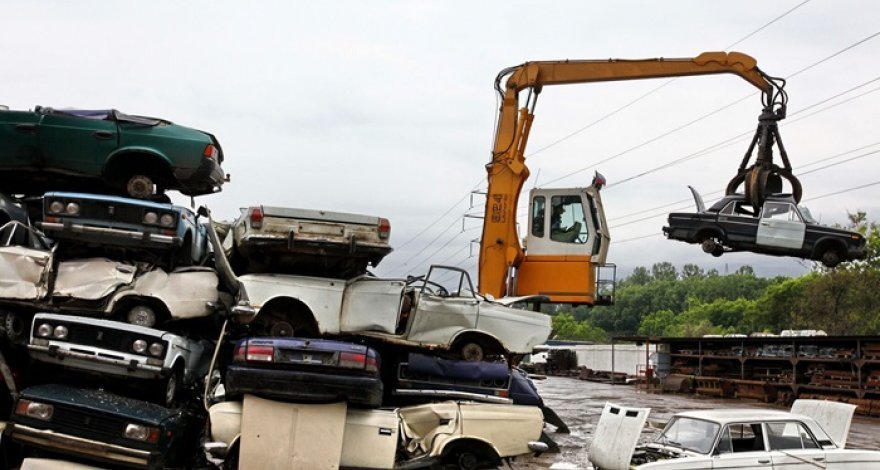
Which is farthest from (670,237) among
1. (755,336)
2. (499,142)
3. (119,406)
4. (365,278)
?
(119,406)

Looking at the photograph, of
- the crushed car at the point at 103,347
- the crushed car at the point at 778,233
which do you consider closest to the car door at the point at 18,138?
the crushed car at the point at 103,347

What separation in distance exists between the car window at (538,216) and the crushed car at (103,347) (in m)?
8.64

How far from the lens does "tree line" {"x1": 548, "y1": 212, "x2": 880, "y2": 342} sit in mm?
51094

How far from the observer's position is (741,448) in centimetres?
881

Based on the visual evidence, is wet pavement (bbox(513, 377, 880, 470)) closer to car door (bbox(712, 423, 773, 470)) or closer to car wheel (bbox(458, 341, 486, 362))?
car door (bbox(712, 423, 773, 470))

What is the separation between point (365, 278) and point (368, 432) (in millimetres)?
2484

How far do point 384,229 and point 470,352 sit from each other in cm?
199

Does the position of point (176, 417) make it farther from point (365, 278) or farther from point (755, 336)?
point (755, 336)

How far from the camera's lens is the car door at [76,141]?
33.1 ft

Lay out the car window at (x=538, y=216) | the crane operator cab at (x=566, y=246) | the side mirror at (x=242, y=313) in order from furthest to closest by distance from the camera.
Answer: the car window at (x=538, y=216) → the crane operator cab at (x=566, y=246) → the side mirror at (x=242, y=313)

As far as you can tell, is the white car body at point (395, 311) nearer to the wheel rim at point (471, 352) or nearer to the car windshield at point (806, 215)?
the wheel rim at point (471, 352)

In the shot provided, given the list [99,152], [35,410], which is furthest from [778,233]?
[35,410]

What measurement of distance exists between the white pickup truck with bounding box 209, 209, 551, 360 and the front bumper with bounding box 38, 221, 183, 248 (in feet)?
1.86

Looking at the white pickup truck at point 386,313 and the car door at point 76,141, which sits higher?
the car door at point 76,141
